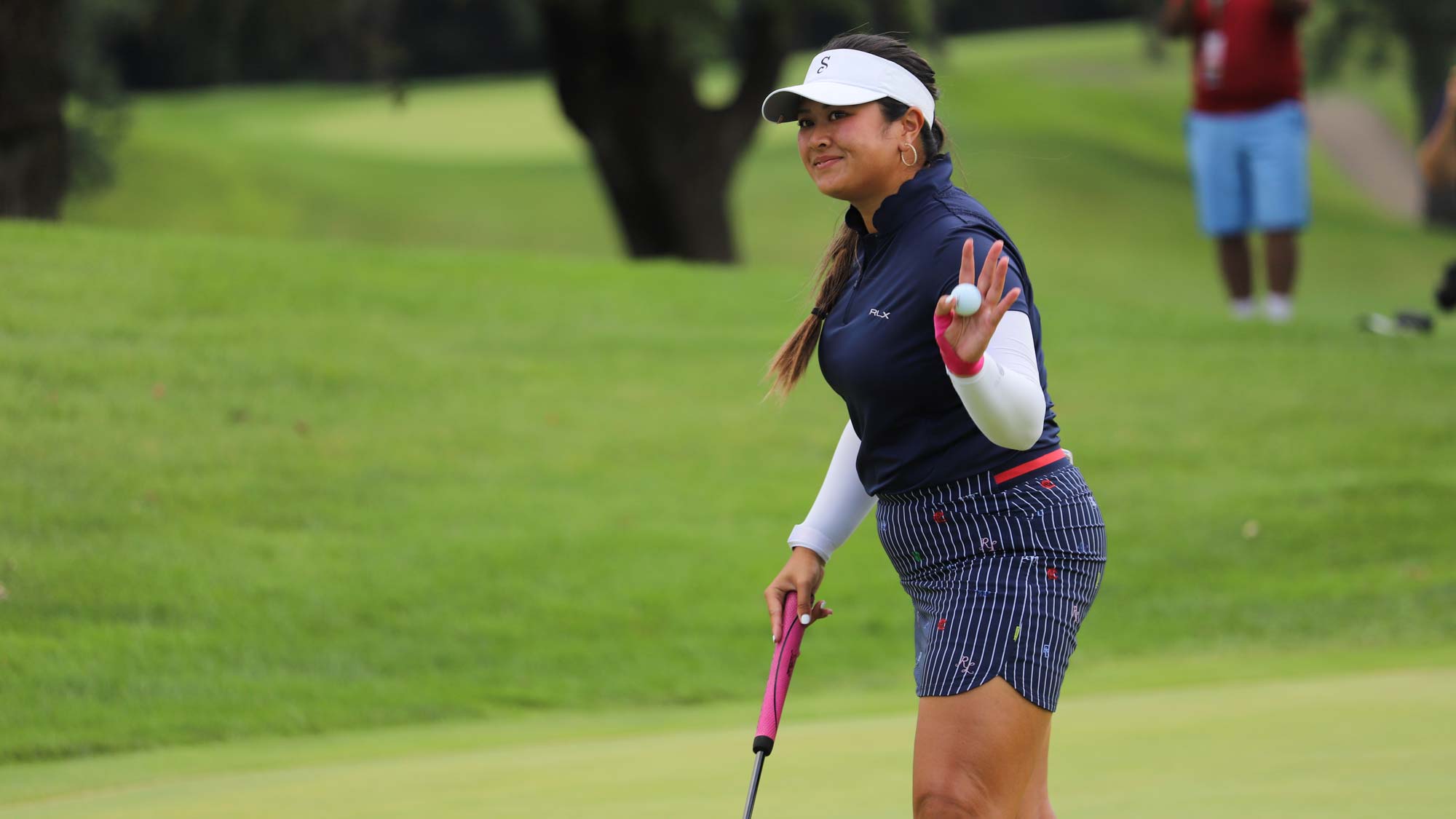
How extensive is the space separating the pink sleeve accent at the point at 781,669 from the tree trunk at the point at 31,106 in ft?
36.9

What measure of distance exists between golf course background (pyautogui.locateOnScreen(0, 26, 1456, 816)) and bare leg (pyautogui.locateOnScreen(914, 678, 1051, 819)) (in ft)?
3.66

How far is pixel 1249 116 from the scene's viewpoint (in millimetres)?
11734

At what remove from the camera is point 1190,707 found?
A: 5.64m

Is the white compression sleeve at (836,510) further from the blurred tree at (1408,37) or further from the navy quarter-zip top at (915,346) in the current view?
the blurred tree at (1408,37)

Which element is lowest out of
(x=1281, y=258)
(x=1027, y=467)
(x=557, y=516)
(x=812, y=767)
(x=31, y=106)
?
(x=1281, y=258)

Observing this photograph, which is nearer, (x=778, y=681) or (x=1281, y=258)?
(x=778, y=681)

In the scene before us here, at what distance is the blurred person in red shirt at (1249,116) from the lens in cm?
1162

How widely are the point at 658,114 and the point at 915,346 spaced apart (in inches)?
561

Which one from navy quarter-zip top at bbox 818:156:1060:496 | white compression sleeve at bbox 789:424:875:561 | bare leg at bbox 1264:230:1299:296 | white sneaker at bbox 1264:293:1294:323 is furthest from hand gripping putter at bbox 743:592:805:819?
white sneaker at bbox 1264:293:1294:323

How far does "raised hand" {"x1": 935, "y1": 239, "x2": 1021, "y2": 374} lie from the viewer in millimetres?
2785

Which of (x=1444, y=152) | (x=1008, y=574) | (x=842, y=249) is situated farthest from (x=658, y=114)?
(x=1008, y=574)

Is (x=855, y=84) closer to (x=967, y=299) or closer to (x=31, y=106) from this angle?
(x=967, y=299)

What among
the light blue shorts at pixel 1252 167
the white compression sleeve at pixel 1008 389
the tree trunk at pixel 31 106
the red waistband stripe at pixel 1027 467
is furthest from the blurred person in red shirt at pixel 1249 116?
the white compression sleeve at pixel 1008 389

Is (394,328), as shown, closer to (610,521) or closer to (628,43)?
(610,521)
